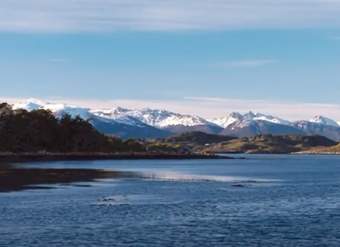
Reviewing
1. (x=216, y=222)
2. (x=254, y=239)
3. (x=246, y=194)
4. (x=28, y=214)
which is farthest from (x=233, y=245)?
(x=246, y=194)

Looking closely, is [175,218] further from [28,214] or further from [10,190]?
[10,190]

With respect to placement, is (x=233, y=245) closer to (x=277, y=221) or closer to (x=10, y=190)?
(x=277, y=221)

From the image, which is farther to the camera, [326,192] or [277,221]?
[326,192]

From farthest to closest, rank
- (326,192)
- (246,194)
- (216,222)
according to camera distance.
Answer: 1. (326,192)
2. (246,194)
3. (216,222)

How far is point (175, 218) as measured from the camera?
53.7 metres

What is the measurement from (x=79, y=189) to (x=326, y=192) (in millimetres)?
29735

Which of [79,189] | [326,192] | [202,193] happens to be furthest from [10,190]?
[326,192]

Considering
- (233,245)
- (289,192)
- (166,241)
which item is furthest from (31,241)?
(289,192)

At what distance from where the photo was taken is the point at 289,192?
276 feet

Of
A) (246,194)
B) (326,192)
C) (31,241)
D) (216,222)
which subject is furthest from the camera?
(326,192)

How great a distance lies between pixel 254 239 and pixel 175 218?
1086 centimetres

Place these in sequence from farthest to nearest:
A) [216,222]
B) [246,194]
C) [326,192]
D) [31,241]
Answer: [326,192], [246,194], [216,222], [31,241]

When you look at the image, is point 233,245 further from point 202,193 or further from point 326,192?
point 326,192

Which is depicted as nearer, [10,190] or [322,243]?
[322,243]
